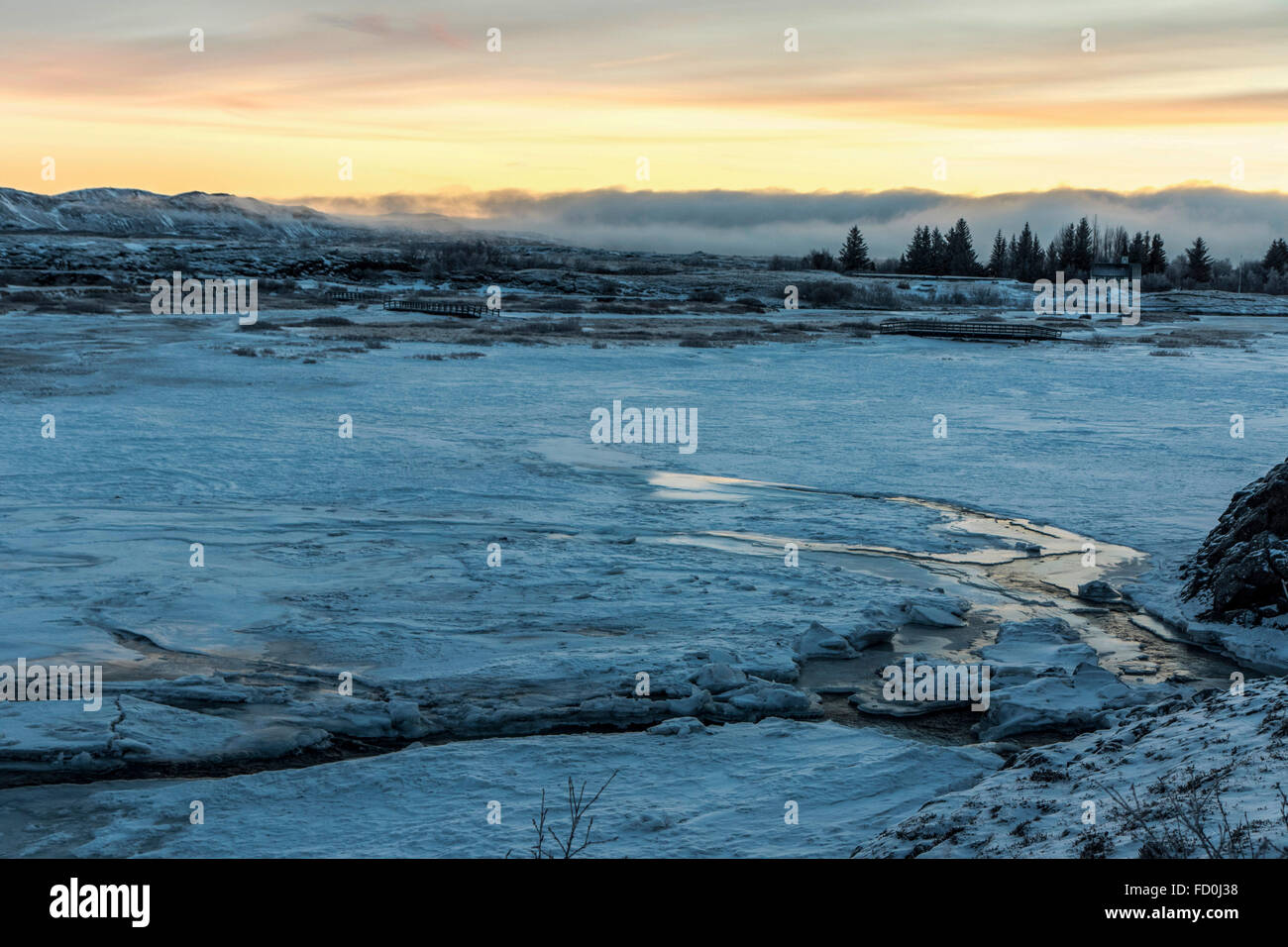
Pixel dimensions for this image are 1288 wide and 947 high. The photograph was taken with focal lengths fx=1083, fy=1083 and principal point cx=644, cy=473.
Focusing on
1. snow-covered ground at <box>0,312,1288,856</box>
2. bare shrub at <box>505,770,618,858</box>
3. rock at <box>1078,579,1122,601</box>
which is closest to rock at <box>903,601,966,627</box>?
snow-covered ground at <box>0,312,1288,856</box>

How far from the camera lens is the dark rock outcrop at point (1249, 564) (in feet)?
32.2

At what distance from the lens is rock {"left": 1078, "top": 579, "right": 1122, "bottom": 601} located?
10.6 metres

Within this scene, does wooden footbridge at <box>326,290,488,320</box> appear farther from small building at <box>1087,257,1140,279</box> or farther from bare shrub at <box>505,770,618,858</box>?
small building at <box>1087,257,1140,279</box>

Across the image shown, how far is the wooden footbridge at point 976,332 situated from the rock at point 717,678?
1608 inches

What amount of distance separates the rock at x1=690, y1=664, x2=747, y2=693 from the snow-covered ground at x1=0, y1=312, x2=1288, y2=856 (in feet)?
0.09

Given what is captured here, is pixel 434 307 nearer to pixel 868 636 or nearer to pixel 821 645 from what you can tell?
pixel 868 636

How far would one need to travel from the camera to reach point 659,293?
82312mm

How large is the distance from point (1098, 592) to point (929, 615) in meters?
2.04

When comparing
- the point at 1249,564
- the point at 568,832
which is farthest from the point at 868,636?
the point at 568,832

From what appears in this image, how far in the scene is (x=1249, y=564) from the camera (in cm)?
998

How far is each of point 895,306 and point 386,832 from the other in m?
71.7

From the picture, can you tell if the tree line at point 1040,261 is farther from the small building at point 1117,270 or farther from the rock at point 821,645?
the rock at point 821,645
